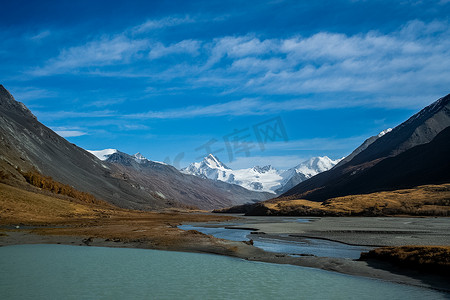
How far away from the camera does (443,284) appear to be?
71.5ft

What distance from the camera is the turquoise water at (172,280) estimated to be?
20.6 meters

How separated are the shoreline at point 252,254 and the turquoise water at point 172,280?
4.89 feet

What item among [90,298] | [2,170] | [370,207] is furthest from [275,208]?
[90,298]

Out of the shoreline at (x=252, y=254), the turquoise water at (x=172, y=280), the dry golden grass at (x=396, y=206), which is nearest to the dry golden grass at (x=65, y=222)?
the shoreline at (x=252, y=254)

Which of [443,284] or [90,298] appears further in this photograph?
[443,284]

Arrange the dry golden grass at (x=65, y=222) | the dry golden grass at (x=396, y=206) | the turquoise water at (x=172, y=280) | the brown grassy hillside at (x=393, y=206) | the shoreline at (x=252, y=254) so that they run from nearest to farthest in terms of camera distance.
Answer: the turquoise water at (x=172, y=280) → the shoreline at (x=252, y=254) → the dry golden grass at (x=65, y=222) → the dry golden grass at (x=396, y=206) → the brown grassy hillside at (x=393, y=206)

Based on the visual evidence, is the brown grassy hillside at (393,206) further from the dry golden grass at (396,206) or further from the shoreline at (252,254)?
the shoreline at (252,254)

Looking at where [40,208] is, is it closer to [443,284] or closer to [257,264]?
[257,264]

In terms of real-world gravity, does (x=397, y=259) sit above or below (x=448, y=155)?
below

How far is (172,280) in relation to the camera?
24719mm

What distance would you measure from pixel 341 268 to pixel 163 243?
24.7 metres

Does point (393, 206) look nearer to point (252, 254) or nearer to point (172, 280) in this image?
point (252, 254)

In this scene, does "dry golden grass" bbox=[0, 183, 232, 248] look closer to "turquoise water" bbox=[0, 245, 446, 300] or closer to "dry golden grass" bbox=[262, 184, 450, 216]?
"turquoise water" bbox=[0, 245, 446, 300]

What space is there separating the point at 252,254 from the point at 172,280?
13.1 metres
